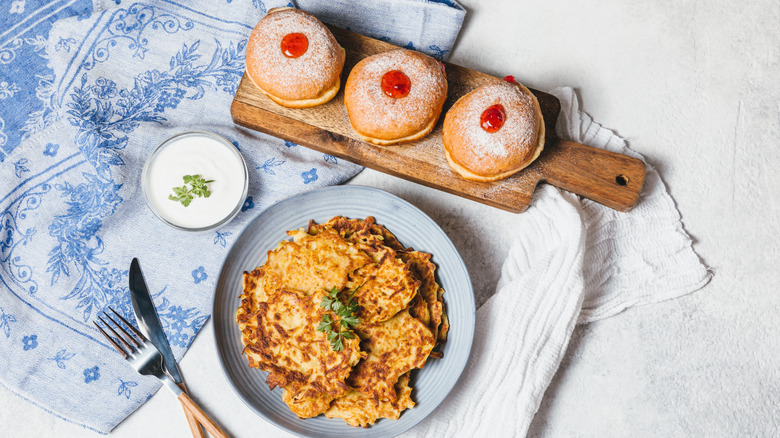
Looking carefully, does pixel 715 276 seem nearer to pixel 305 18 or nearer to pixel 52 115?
pixel 305 18

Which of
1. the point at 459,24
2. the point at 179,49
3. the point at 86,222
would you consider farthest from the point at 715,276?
the point at 86,222

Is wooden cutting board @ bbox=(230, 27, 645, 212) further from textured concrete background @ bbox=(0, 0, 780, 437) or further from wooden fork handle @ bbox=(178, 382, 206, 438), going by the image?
wooden fork handle @ bbox=(178, 382, 206, 438)

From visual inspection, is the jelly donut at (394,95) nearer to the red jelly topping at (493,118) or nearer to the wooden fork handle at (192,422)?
the red jelly topping at (493,118)

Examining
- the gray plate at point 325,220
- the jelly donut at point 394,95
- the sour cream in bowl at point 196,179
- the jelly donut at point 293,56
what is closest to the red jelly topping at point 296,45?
the jelly donut at point 293,56

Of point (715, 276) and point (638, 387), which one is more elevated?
point (715, 276)

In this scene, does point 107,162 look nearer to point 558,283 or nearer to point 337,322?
point 337,322

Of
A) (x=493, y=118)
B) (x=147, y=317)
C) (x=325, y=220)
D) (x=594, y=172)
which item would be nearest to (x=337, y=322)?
(x=325, y=220)

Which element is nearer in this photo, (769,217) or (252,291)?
(252,291)

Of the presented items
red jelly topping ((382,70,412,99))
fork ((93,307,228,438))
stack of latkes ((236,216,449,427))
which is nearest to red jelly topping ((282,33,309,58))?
red jelly topping ((382,70,412,99))
